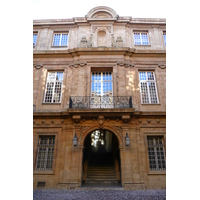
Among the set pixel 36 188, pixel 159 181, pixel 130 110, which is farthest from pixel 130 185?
pixel 36 188

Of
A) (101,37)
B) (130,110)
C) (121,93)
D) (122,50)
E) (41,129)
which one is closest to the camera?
(130,110)

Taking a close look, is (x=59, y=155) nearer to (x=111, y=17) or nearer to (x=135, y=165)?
(x=135, y=165)

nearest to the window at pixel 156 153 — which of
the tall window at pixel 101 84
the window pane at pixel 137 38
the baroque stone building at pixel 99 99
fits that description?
the baroque stone building at pixel 99 99

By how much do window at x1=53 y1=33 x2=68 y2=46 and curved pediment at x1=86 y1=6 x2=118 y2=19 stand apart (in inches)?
112

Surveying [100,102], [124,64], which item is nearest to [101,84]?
[100,102]

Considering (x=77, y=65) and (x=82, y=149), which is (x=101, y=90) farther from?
(x=82, y=149)

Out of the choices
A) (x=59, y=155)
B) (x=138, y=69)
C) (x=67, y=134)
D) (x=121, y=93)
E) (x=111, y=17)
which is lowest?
(x=59, y=155)

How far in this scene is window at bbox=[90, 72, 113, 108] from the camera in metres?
10.1

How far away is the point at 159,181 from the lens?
8.70 meters

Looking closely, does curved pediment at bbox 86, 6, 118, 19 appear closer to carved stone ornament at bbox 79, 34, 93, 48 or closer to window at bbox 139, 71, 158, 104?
carved stone ornament at bbox 79, 34, 93, 48

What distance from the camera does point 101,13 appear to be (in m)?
13.7

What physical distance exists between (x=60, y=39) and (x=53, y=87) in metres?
4.87

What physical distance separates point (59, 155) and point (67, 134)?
1.36 metres

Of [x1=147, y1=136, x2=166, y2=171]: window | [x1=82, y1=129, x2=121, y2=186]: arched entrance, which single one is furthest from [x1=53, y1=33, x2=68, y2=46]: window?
[x1=147, y1=136, x2=166, y2=171]: window
